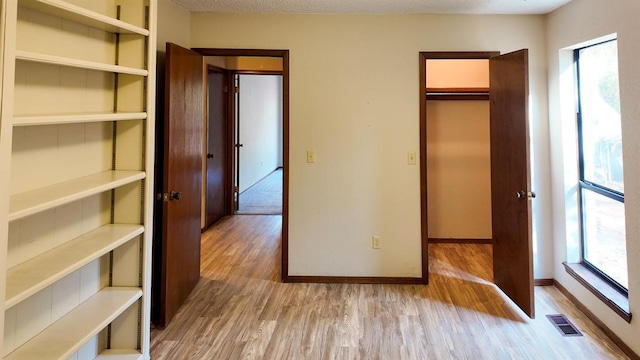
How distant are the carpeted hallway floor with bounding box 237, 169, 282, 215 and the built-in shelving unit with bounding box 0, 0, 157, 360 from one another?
4007 mm

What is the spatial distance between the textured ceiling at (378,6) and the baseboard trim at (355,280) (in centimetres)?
231

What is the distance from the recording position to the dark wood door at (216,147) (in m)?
4.94

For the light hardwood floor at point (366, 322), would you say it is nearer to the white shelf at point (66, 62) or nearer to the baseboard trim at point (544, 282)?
the baseboard trim at point (544, 282)

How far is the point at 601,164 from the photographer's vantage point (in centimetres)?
261

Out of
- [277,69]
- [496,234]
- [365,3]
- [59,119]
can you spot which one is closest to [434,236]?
[496,234]

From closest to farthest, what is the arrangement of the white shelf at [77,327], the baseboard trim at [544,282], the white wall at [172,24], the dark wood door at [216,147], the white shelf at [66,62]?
the white shelf at [66,62], the white shelf at [77,327], the white wall at [172,24], the baseboard trim at [544,282], the dark wood door at [216,147]

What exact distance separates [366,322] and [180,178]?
1.67 m

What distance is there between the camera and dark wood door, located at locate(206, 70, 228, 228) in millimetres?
4938

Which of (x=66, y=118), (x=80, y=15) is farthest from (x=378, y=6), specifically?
(x=66, y=118)

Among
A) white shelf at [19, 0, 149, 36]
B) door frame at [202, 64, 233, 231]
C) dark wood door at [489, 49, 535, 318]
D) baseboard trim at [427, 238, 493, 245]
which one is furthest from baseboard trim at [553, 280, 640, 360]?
door frame at [202, 64, 233, 231]

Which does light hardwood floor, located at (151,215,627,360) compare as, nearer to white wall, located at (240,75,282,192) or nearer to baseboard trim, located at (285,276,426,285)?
baseboard trim, located at (285,276,426,285)

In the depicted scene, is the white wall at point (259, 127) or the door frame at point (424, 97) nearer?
the door frame at point (424, 97)

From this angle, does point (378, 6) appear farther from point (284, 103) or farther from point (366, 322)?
point (366, 322)

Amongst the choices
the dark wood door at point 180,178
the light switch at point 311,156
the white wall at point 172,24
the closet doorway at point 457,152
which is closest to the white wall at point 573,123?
the closet doorway at point 457,152
